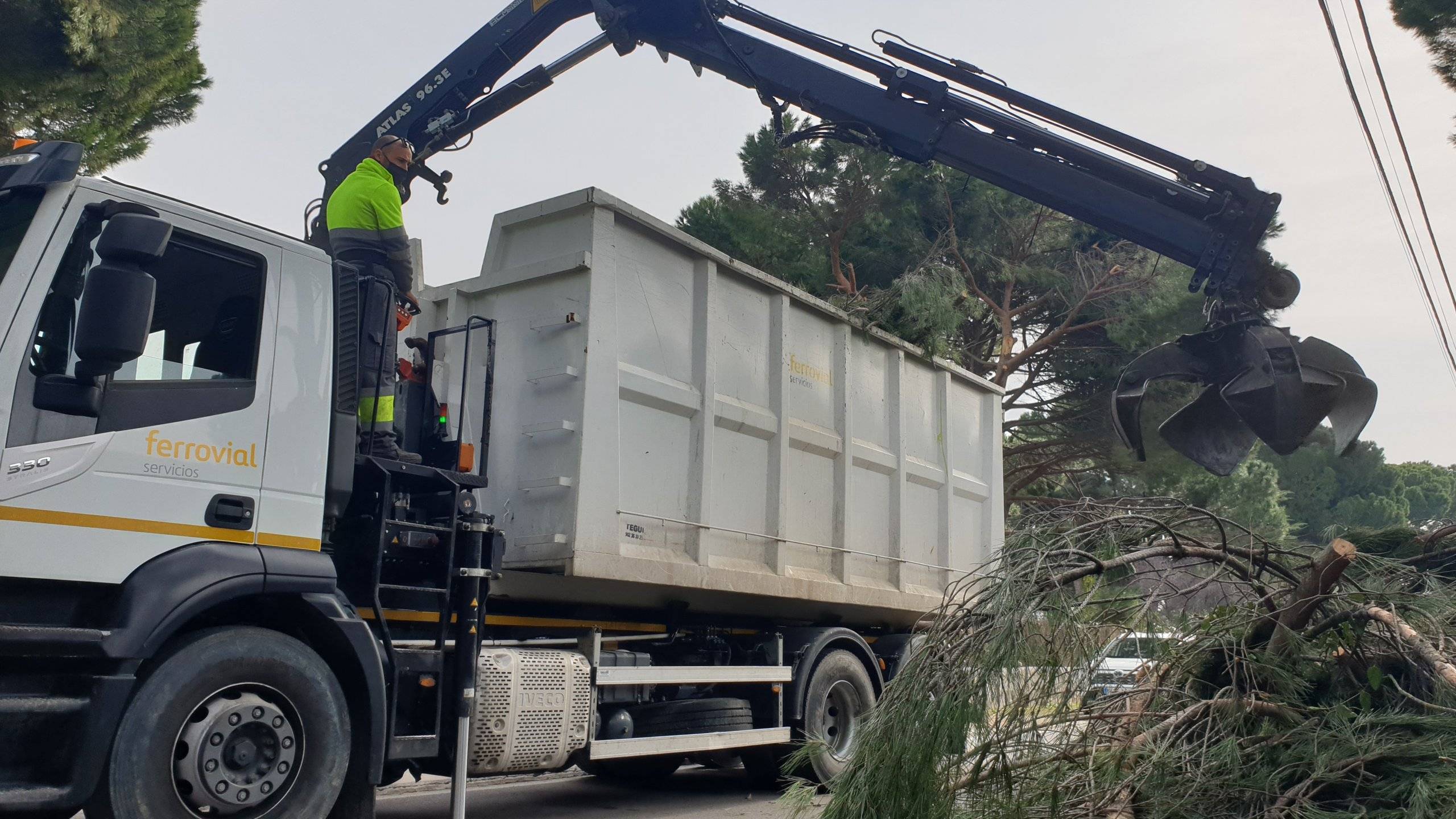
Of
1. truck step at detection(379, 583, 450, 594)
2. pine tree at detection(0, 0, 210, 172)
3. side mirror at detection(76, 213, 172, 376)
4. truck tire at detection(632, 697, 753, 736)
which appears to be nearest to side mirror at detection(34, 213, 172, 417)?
side mirror at detection(76, 213, 172, 376)

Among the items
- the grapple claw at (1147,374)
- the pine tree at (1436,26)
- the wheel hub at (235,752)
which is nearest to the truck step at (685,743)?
the wheel hub at (235,752)

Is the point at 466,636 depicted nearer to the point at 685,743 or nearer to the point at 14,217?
the point at 685,743

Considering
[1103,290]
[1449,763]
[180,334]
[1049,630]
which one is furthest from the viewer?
[1103,290]

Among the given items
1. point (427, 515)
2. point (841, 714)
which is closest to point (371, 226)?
point (427, 515)

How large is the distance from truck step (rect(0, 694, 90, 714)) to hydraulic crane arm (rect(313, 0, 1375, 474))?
3515 millimetres

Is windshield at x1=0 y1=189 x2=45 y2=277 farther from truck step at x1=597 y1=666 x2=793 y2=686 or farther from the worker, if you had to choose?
truck step at x1=597 y1=666 x2=793 y2=686

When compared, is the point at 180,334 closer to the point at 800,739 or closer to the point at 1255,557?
the point at 1255,557

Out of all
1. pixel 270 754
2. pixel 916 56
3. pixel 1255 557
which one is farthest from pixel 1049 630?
pixel 916 56

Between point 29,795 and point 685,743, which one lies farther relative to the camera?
point 685,743

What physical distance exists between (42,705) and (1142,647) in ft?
11.3

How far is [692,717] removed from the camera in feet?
20.0

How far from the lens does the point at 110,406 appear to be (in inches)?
145

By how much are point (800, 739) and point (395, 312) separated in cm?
365

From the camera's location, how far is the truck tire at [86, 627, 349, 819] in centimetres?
354
